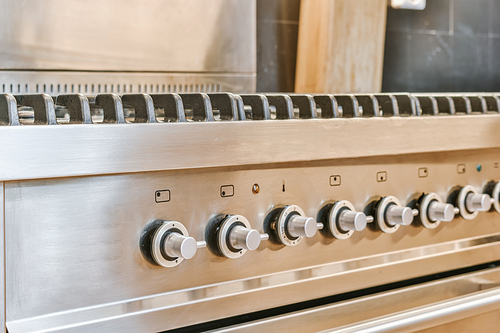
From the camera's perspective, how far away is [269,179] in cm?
80

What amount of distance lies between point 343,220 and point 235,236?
0.67 feet

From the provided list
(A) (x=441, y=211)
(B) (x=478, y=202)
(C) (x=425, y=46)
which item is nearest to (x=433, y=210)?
(A) (x=441, y=211)

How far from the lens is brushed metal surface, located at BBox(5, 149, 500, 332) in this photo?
617mm

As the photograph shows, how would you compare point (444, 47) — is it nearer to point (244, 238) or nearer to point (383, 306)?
point (383, 306)

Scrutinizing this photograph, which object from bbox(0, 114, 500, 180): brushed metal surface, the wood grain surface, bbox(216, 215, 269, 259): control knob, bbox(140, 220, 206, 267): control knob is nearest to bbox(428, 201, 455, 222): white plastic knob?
bbox(0, 114, 500, 180): brushed metal surface

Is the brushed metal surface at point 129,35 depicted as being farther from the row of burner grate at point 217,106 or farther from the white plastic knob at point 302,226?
the white plastic knob at point 302,226

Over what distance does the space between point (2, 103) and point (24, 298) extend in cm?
23

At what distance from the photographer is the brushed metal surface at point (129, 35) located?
1166mm

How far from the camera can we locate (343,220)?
2.77 ft

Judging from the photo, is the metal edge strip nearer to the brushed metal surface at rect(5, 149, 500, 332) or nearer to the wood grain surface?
the brushed metal surface at rect(5, 149, 500, 332)

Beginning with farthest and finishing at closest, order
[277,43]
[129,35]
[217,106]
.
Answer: [277,43] → [129,35] → [217,106]

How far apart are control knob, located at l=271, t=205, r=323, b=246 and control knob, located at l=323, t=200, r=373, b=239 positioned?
0.05 meters

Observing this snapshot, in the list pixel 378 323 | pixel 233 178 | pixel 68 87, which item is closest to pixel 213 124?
pixel 233 178

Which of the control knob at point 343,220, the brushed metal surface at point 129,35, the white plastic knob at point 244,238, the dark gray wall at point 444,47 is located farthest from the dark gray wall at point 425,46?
the white plastic knob at point 244,238
